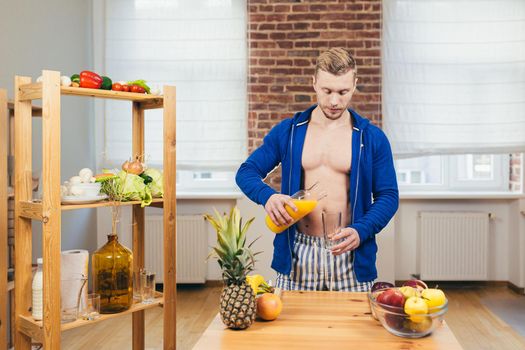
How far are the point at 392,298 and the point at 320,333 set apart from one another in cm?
21

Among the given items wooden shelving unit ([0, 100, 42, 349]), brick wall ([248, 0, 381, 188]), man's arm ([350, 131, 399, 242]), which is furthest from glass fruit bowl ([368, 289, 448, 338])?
brick wall ([248, 0, 381, 188])

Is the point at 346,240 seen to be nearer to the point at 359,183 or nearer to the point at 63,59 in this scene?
the point at 359,183

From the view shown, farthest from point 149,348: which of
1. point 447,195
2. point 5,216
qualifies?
point 447,195

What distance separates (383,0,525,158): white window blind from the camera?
4.32 metres

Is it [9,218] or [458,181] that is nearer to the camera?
[9,218]

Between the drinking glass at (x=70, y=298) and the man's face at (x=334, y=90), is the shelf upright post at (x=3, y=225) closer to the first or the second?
the drinking glass at (x=70, y=298)

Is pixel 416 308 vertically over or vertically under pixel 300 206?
under

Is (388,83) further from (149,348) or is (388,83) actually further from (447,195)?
(149,348)

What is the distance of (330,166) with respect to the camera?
201 centimetres

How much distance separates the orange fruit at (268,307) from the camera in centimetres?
143

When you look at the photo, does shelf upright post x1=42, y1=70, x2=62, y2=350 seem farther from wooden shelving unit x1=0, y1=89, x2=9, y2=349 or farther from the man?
the man

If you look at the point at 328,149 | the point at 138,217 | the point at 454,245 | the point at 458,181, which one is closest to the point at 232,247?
the point at 328,149

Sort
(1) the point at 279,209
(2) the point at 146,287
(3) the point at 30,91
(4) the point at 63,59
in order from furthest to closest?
(4) the point at 63,59, (2) the point at 146,287, (3) the point at 30,91, (1) the point at 279,209

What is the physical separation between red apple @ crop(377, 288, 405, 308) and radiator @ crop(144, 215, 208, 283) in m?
3.14
